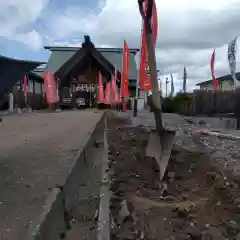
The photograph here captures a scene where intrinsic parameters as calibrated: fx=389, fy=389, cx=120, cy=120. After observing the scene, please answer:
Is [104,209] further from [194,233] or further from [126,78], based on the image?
[126,78]

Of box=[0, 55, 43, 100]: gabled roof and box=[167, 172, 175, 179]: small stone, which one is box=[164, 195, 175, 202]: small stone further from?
box=[0, 55, 43, 100]: gabled roof

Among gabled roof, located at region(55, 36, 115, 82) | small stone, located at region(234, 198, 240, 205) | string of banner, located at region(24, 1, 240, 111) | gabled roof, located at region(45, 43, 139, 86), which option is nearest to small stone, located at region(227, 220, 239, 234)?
small stone, located at region(234, 198, 240, 205)

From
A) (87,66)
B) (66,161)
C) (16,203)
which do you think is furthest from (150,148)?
(87,66)

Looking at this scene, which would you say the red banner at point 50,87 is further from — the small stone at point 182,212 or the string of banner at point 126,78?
the small stone at point 182,212

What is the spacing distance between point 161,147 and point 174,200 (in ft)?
5.92

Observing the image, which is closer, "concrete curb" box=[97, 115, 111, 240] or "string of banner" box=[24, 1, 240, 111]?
"concrete curb" box=[97, 115, 111, 240]

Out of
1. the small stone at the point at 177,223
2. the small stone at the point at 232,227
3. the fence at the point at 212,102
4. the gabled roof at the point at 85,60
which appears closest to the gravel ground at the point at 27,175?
the small stone at the point at 177,223

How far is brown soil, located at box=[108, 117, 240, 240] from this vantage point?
14.8ft

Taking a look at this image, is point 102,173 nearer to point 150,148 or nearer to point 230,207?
point 150,148

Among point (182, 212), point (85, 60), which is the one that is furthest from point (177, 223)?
point (85, 60)

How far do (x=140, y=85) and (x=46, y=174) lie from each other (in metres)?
11.7

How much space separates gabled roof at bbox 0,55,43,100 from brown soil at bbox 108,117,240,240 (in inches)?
83.9

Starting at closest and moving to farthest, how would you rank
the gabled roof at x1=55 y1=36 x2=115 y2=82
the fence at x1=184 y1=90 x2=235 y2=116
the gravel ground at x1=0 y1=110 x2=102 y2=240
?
the gravel ground at x1=0 y1=110 x2=102 y2=240 → the fence at x1=184 y1=90 x2=235 y2=116 → the gabled roof at x1=55 y1=36 x2=115 y2=82

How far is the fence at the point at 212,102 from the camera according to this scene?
21406mm
